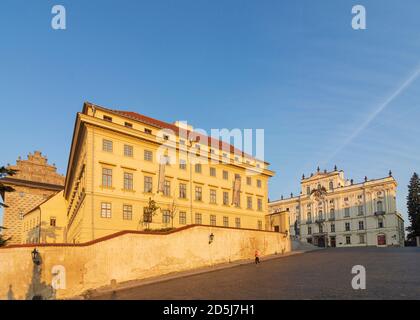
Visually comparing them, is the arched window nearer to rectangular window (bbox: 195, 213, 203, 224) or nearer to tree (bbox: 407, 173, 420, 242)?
tree (bbox: 407, 173, 420, 242)

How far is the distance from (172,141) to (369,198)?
58.0m

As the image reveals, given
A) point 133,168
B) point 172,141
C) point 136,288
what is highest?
point 172,141

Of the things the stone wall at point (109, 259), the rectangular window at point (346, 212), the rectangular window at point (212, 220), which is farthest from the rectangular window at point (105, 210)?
the rectangular window at point (346, 212)

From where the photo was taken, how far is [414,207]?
277 ft

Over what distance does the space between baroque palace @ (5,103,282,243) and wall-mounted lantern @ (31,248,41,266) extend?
9.92 m

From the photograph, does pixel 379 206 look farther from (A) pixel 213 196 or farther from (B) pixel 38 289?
(B) pixel 38 289

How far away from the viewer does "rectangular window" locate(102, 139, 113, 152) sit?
117 feet

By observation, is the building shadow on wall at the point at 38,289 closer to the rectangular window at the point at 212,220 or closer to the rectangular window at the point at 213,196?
the rectangular window at the point at 212,220

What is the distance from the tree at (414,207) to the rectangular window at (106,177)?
225 feet

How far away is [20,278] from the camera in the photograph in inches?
875

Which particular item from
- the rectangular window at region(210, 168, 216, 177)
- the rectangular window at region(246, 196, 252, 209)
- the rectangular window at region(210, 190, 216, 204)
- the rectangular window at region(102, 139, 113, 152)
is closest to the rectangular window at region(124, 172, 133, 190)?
the rectangular window at region(102, 139, 113, 152)

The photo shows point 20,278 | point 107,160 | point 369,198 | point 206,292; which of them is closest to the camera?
point 206,292

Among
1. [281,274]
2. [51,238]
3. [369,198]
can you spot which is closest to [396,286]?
[281,274]
